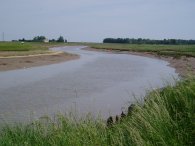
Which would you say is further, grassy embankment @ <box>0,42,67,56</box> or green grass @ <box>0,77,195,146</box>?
grassy embankment @ <box>0,42,67,56</box>

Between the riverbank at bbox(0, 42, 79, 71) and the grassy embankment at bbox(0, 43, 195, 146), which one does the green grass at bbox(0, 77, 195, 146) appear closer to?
the grassy embankment at bbox(0, 43, 195, 146)

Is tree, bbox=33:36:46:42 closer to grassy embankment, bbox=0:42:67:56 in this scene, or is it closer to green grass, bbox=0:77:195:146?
grassy embankment, bbox=0:42:67:56

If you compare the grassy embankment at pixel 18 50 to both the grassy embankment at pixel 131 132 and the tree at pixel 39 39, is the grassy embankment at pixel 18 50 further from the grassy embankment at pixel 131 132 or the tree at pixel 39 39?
the tree at pixel 39 39

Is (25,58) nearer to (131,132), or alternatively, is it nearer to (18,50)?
(18,50)

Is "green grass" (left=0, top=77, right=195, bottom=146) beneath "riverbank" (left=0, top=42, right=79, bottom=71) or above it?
above

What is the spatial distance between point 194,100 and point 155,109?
2.43ft

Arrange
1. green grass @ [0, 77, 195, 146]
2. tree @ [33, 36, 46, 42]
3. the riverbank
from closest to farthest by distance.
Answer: green grass @ [0, 77, 195, 146] → the riverbank → tree @ [33, 36, 46, 42]

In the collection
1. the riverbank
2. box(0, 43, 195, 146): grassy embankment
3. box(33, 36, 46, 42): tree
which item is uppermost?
box(0, 43, 195, 146): grassy embankment

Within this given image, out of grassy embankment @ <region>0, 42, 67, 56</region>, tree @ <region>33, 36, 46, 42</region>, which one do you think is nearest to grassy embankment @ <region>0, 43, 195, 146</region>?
grassy embankment @ <region>0, 42, 67, 56</region>

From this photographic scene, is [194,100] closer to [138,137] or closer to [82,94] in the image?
[138,137]

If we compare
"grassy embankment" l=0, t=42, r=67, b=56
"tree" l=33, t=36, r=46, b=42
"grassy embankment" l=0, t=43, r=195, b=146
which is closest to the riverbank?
"grassy embankment" l=0, t=42, r=67, b=56

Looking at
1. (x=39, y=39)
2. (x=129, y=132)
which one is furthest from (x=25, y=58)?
(x=39, y=39)

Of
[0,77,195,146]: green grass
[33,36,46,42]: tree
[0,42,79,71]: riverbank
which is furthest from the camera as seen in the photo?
[33,36,46,42]: tree

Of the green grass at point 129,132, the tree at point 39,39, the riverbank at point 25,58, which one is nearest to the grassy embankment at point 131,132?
the green grass at point 129,132
